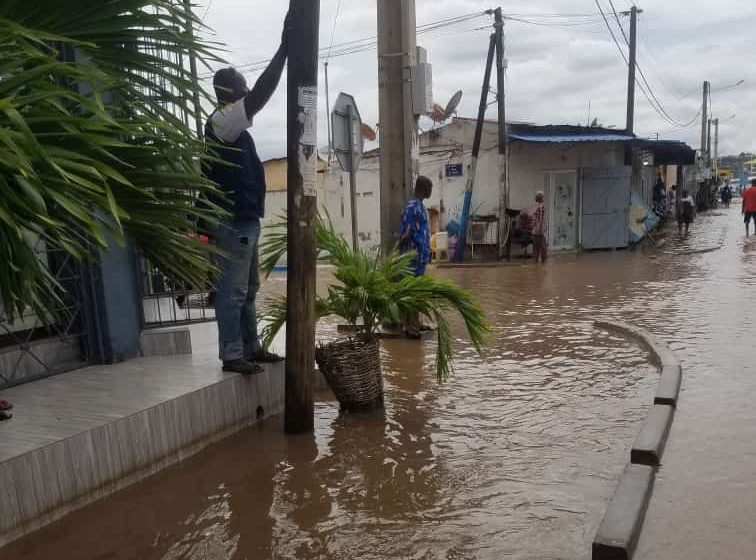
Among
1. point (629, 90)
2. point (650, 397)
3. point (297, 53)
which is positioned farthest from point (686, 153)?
point (297, 53)

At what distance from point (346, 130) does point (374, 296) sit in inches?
130

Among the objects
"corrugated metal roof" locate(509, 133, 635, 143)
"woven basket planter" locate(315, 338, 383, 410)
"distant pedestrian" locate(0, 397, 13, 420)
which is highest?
"corrugated metal roof" locate(509, 133, 635, 143)

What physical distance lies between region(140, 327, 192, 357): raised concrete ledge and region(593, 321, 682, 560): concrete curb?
11.0 feet

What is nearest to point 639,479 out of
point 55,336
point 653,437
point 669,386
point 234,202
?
point 653,437

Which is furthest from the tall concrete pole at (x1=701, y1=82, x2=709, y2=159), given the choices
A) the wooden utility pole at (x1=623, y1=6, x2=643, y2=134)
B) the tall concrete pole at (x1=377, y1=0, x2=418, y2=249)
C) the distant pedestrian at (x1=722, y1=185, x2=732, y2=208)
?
the tall concrete pole at (x1=377, y1=0, x2=418, y2=249)

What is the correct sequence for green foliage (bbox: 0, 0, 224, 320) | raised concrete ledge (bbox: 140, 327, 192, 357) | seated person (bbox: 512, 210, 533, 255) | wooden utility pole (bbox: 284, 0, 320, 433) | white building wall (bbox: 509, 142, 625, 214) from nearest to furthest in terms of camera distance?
1. green foliage (bbox: 0, 0, 224, 320)
2. wooden utility pole (bbox: 284, 0, 320, 433)
3. raised concrete ledge (bbox: 140, 327, 192, 357)
4. seated person (bbox: 512, 210, 533, 255)
5. white building wall (bbox: 509, 142, 625, 214)

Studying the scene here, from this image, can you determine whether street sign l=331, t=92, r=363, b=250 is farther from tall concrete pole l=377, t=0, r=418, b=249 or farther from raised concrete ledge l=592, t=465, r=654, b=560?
raised concrete ledge l=592, t=465, r=654, b=560

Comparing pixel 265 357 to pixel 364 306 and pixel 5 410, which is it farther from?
pixel 5 410

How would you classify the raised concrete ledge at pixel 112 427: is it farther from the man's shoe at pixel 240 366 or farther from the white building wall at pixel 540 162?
the white building wall at pixel 540 162

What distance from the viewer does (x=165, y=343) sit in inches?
210

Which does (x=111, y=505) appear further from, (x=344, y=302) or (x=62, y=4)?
(x=62, y=4)

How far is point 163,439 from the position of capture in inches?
155

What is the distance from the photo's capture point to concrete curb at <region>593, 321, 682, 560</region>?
2852 millimetres

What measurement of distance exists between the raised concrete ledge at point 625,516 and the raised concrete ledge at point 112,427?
2.44m
